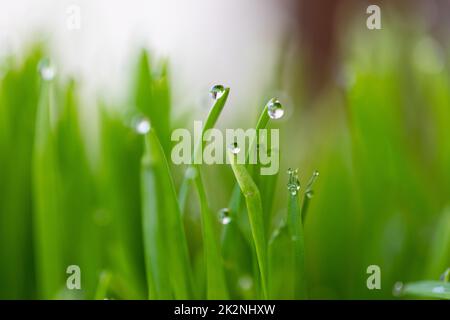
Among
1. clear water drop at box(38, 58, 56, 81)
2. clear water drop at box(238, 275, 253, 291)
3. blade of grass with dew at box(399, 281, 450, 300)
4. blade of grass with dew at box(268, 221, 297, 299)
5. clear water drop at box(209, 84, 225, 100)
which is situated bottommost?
clear water drop at box(238, 275, 253, 291)

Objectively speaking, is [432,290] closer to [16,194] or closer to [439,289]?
[439,289]

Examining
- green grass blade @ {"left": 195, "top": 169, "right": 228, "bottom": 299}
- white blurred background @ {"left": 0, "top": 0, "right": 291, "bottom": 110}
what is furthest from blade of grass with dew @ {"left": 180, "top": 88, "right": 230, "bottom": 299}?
white blurred background @ {"left": 0, "top": 0, "right": 291, "bottom": 110}

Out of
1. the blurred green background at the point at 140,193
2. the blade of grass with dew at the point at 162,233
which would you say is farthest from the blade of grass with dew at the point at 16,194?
the blade of grass with dew at the point at 162,233

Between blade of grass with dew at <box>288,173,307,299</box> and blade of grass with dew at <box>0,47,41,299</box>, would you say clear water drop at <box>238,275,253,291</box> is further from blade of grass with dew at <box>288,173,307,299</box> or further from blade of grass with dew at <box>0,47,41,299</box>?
blade of grass with dew at <box>0,47,41,299</box>

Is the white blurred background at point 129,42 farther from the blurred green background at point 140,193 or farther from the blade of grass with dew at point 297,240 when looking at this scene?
the blade of grass with dew at point 297,240

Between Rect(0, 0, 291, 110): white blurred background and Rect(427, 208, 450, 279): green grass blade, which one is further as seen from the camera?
Rect(0, 0, 291, 110): white blurred background

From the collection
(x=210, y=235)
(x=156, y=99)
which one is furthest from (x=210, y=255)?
(x=156, y=99)
